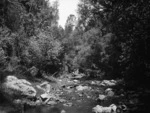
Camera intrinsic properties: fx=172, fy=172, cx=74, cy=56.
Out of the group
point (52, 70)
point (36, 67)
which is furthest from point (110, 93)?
point (52, 70)

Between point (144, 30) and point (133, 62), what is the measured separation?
2.28 m

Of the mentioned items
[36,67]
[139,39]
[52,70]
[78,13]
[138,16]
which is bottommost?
[139,39]

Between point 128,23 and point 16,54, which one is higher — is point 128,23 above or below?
below

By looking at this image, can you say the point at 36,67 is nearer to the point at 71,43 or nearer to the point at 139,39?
the point at 139,39

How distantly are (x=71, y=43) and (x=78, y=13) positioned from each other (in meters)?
7.46

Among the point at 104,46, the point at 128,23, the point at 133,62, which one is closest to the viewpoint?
the point at 128,23

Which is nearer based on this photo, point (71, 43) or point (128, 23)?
point (128, 23)

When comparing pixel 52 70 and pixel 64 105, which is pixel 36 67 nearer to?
pixel 52 70

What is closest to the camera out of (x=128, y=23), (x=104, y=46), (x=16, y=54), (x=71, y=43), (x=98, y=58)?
(x=128, y=23)

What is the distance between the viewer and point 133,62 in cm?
1080

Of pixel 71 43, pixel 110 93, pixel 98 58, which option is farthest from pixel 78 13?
pixel 110 93

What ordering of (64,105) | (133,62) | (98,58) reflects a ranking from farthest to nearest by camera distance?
(98,58) < (64,105) < (133,62)

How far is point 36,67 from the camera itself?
68.5 ft

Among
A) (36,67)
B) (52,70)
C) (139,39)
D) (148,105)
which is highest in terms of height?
(52,70)
